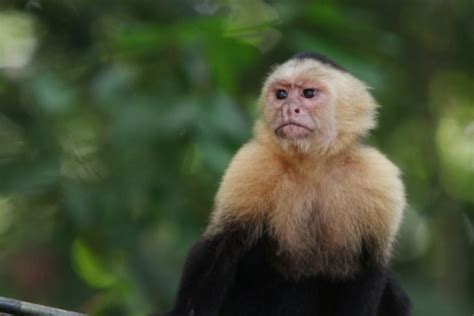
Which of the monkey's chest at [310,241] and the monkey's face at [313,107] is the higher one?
the monkey's face at [313,107]

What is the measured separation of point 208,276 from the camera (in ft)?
13.9

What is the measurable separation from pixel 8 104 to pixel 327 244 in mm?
2616

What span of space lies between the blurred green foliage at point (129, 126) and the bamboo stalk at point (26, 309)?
226 centimetres

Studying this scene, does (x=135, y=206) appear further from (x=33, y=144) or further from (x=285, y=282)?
(x=285, y=282)

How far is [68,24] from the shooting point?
696cm

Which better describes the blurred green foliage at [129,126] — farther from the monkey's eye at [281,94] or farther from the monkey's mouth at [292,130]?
the monkey's mouth at [292,130]

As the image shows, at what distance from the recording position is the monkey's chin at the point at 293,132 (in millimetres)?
4387

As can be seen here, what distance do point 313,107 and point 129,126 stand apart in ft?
4.92

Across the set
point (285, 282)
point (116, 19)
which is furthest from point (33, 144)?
point (285, 282)

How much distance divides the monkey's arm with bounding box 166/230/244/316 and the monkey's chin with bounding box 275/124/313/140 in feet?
1.36

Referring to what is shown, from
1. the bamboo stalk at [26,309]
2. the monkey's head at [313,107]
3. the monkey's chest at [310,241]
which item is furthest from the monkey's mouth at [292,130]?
the bamboo stalk at [26,309]

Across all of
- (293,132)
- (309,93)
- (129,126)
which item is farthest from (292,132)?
(129,126)

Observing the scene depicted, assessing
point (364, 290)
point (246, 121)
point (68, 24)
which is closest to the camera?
point (364, 290)

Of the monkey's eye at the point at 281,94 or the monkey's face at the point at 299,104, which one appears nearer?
the monkey's face at the point at 299,104
